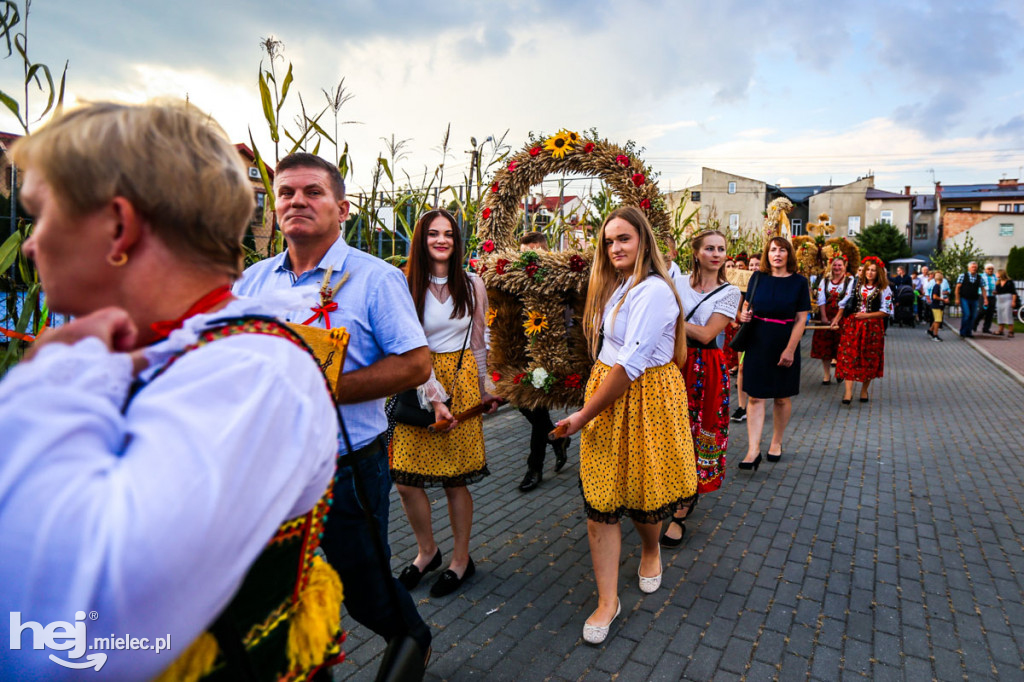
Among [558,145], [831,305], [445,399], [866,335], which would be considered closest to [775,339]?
[558,145]

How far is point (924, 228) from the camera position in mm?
59375

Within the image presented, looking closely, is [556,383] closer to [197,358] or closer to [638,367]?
[638,367]

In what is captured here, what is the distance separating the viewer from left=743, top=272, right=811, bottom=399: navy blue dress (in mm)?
5711

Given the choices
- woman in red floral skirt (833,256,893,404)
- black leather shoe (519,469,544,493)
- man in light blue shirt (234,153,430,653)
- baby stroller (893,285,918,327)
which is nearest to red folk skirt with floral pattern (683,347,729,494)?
black leather shoe (519,469,544,493)

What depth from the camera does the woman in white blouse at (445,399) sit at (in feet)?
11.4

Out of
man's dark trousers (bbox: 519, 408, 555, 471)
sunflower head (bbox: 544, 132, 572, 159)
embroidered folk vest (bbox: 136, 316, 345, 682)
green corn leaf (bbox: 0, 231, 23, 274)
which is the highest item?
sunflower head (bbox: 544, 132, 572, 159)

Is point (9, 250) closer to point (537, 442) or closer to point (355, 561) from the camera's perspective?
point (355, 561)

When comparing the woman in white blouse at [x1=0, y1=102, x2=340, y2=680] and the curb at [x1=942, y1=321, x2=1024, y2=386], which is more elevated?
the woman in white blouse at [x1=0, y1=102, x2=340, y2=680]

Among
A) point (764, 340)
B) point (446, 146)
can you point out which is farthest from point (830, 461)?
point (446, 146)

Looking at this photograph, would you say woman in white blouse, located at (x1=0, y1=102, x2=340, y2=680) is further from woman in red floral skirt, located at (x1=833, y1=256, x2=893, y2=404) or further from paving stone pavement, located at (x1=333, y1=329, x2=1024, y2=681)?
woman in red floral skirt, located at (x1=833, y1=256, x2=893, y2=404)

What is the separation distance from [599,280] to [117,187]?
2.60 m

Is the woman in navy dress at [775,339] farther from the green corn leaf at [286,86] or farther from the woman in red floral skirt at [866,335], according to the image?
the green corn leaf at [286,86]

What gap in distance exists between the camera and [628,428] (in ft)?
10.2

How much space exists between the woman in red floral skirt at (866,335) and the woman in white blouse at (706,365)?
206 inches
